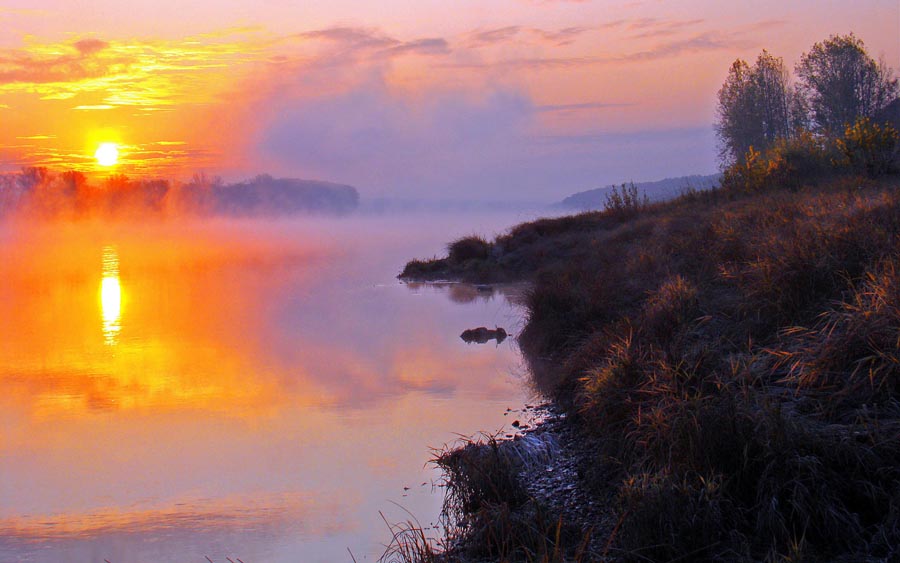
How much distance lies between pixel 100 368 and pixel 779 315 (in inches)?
368

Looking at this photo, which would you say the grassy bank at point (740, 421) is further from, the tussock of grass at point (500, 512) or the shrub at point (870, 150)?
the shrub at point (870, 150)

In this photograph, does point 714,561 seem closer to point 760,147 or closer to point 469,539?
point 469,539

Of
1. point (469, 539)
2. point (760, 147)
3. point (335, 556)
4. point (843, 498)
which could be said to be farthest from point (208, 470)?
point (760, 147)

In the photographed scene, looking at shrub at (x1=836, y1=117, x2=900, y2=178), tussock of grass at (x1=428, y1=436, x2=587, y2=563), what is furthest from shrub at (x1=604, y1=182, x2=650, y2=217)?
tussock of grass at (x1=428, y1=436, x2=587, y2=563)

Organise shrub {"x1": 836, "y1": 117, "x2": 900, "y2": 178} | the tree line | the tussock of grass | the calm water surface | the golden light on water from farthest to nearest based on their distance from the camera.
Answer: the tree line, shrub {"x1": 836, "y1": 117, "x2": 900, "y2": 178}, the golden light on water, the calm water surface, the tussock of grass

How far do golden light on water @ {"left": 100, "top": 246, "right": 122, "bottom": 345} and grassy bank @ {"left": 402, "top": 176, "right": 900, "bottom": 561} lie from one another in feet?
30.7

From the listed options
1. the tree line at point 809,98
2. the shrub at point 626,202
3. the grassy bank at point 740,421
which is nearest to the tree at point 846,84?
the tree line at point 809,98

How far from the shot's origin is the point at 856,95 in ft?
145

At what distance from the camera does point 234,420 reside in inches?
325

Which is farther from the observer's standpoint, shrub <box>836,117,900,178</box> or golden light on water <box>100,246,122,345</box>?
shrub <box>836,117,900,178</box>

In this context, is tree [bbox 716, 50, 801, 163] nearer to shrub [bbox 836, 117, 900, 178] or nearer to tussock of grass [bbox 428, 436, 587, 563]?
shrub [bbox 836, 117, 900, 178]

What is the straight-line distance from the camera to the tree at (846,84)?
43.8 meters

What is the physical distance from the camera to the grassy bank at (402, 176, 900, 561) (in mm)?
3844

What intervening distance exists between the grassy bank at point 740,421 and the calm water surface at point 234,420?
930 millimetres
